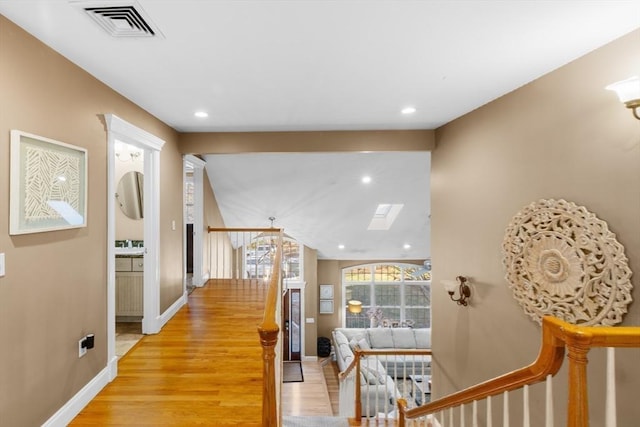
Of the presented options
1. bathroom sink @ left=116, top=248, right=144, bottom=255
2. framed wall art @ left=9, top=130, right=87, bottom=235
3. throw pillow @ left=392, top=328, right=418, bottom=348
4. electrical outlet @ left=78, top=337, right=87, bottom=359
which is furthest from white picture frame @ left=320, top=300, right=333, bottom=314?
framed wall art @ left=9, top=130, right=87, bottom=235

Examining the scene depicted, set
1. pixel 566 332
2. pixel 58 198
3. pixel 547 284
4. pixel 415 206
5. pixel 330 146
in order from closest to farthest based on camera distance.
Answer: pixel 566 332
pixel 58 198
pixel 547 284
pixel 330 146
pixel 415 206

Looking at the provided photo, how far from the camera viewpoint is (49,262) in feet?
6.95

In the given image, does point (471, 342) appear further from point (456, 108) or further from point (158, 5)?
point (158, 5)

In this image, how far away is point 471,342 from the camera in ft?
11.6

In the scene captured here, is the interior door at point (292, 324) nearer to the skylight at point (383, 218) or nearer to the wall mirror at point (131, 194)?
the skylight at point (383, 218)

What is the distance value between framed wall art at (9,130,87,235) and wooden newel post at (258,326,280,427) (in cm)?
154

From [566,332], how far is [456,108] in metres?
2.76

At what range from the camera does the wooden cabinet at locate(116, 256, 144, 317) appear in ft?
14.2

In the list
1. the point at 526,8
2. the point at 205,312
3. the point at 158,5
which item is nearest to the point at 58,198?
the point at 158,5

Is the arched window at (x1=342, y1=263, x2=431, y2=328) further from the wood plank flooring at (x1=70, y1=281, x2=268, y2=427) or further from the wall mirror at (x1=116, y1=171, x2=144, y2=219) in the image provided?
the wall mirror at (x1=116, y1=171, x2=144, y2=219)

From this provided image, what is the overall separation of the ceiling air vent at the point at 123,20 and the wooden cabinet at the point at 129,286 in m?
3.14

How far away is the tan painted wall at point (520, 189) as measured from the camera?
2.02 meters

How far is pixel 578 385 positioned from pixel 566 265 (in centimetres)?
153

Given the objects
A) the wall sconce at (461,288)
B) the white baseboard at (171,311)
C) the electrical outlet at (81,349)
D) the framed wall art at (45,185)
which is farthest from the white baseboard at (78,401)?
the wall sconce at (461,288)
